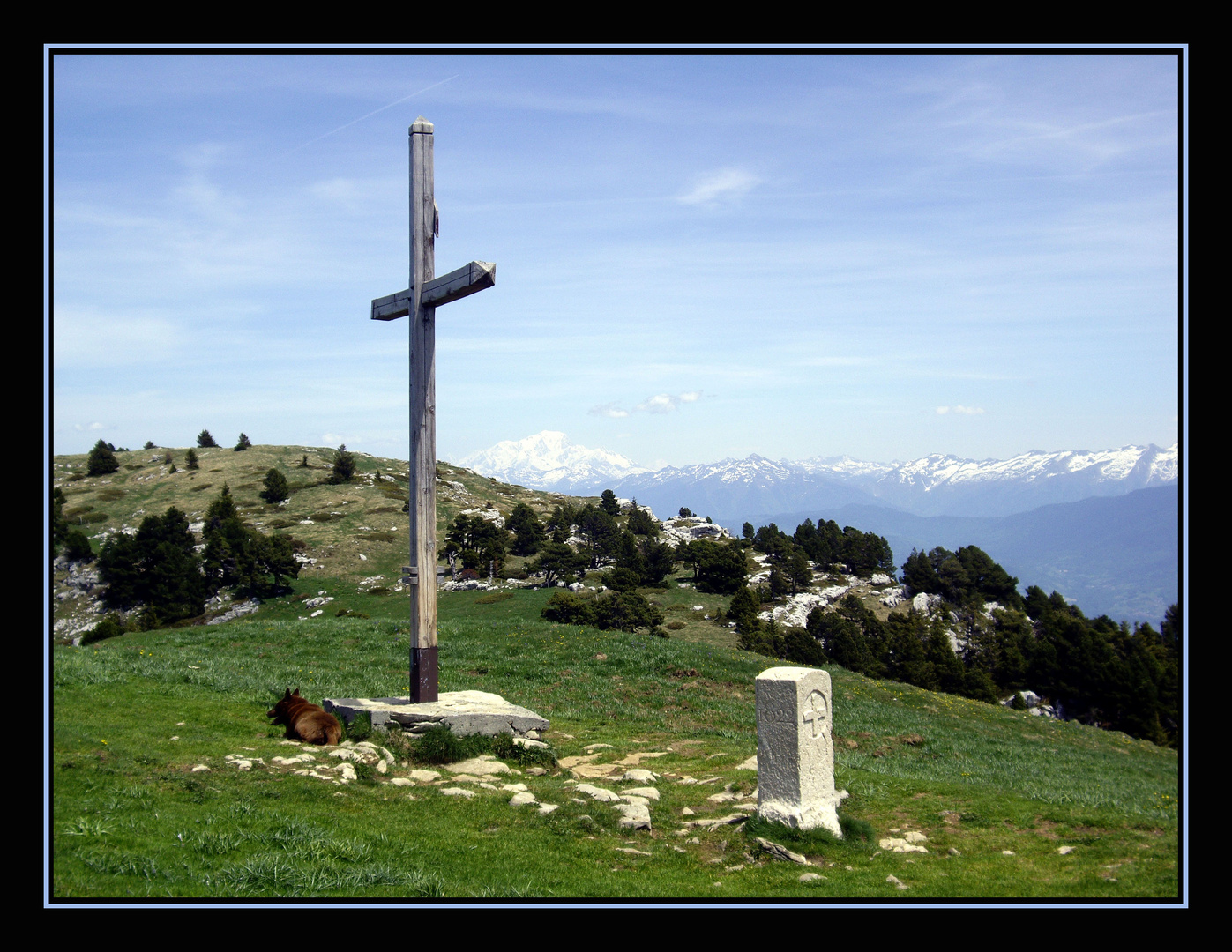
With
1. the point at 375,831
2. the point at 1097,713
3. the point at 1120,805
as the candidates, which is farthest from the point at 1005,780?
the point at 1097,713

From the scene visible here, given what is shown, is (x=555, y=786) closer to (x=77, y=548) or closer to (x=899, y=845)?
(x=899, y=845)

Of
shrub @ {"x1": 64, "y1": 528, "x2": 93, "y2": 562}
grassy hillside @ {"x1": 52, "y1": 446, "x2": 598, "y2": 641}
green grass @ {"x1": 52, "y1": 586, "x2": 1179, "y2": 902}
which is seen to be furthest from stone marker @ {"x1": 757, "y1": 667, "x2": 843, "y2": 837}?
shrub @ {"x1": 64, "y1": 528, "x2": 93, "y2": 562}

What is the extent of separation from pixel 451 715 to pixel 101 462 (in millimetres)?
102143

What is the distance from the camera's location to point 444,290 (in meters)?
12.8

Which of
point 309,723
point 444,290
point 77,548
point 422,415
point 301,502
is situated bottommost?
point 77,548

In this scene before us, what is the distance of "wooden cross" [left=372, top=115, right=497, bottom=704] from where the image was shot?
514 inches

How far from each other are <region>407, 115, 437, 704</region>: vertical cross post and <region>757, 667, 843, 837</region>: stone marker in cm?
600

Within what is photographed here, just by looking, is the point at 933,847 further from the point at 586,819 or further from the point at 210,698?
the point at 210,698

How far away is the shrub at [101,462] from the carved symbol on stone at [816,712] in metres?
107

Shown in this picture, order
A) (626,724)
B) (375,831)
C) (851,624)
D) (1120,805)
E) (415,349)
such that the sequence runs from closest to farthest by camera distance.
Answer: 1. (375,831)
2. (1120,805)
3. (415,349)
4. (626,724)
5. (851,624)

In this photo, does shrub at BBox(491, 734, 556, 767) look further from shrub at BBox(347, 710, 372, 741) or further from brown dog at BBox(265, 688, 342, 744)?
brown dog at BBox(265, 688, 342, 744)

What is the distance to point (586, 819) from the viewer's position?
918 cm

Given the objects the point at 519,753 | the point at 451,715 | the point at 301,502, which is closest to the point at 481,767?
the point at 519,753
